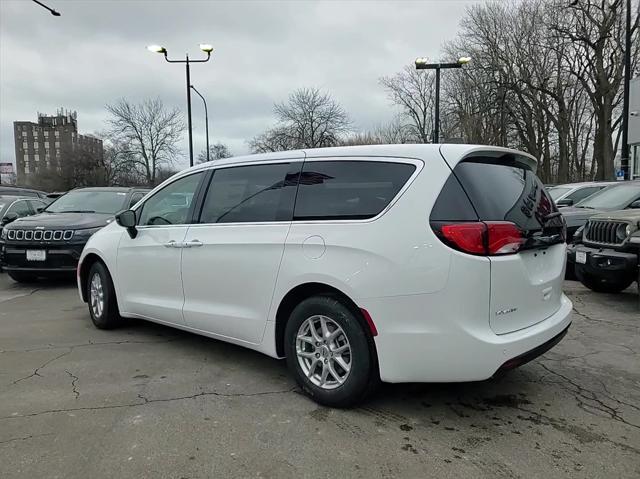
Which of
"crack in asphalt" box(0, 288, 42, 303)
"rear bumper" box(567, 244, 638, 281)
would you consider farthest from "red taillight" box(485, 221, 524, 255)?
"crack in asphalt" box(0, 288, 42, 303)

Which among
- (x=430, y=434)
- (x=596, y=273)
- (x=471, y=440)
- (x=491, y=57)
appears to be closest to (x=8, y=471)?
(x=430, y=434)

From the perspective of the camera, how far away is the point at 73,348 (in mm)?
4910

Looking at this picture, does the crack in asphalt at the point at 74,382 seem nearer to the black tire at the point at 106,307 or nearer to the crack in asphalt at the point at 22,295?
the black tire at the point at 106,307

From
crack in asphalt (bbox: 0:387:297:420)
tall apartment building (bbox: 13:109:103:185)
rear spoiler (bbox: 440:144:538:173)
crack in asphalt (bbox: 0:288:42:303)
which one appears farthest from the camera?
tall apartment building (bbox: 13:109:103:185)

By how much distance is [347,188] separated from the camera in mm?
3514

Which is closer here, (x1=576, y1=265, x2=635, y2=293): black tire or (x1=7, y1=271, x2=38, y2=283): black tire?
(x1=576, y1=265, x2=635, y2=293): black tire

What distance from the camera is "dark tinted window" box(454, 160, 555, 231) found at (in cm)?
312

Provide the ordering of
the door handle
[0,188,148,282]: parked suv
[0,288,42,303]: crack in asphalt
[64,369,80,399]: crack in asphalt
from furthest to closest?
[0,188,148,282]: parked suv → [0,288,42,303]: crack in asphalt → the door handle → [64,369,80,399]: crack in asphalt

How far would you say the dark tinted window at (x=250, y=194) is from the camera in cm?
386

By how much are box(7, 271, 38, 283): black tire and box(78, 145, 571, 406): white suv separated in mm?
5544

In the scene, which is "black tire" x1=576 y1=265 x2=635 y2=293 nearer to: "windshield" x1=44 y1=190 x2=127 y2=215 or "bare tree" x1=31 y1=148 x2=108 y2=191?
"windshield" x1=44 y1=190 x2=127 y2=215

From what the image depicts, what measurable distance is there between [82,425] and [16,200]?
394 inches

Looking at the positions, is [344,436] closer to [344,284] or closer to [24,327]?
[344,284]

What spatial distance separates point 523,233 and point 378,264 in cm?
93
